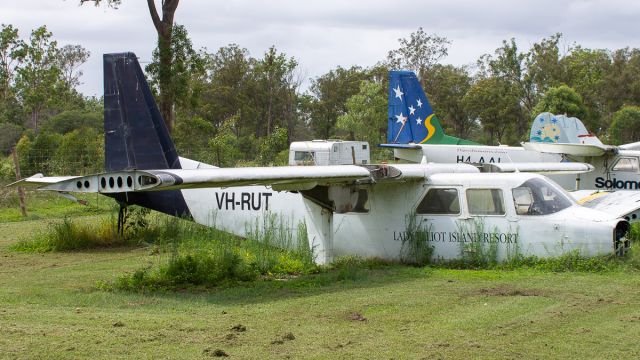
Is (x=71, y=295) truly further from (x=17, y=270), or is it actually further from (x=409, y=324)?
(x=409, y=324)

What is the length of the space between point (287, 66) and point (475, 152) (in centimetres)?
3838

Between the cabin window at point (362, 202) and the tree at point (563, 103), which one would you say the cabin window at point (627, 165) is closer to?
the cabin window at point (362, 202)

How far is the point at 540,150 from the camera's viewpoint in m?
22.2

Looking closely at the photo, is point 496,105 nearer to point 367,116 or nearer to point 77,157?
point 367,116

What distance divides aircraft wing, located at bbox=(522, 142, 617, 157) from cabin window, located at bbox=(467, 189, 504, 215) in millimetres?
9832

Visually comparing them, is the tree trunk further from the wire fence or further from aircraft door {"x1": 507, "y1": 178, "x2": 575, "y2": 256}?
aircraft door {"x1": 507, "y1": 178, "x2": 575, "y2": 256}

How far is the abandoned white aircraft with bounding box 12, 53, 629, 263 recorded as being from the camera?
12.0 meters

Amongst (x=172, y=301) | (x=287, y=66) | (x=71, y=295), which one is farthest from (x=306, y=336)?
(x=287, y=66)

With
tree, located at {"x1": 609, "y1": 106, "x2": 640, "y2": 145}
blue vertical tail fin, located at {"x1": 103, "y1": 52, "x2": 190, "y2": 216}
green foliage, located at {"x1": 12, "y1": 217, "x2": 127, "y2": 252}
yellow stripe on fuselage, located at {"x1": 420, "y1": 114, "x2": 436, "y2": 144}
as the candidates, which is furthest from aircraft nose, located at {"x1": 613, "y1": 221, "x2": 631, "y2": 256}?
tree, located at {"x1": 609, "y1": 106, "x2": 640, "y2": 145}

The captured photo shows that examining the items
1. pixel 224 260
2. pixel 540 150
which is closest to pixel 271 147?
pixel 540 150

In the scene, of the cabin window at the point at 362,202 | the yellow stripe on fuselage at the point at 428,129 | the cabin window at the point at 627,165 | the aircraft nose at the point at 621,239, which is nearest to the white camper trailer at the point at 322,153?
the yellow stripe on fuselage at the point at 428,129

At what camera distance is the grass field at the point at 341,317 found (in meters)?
7.54

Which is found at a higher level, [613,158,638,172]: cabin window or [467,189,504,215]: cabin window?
[613,158,638,172]: cabin window

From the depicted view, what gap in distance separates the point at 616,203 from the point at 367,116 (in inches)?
1597
